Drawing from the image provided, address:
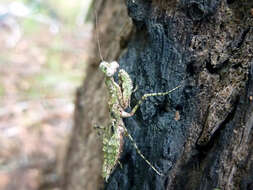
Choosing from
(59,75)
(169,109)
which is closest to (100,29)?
(169,109)

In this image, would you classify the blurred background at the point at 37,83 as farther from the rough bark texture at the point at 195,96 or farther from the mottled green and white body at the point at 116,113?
the rough bark texture at the point at 195,96

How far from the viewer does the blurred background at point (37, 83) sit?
656 centimetres

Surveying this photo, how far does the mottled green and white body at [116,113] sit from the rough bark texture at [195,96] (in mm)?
114

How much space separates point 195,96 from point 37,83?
7.31m

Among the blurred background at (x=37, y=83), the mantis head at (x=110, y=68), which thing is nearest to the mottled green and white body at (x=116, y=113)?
the mantis head at (x=110, y=68)

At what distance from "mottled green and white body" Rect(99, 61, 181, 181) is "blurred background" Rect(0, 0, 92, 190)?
280 cm

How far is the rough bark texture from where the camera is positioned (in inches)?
88.5

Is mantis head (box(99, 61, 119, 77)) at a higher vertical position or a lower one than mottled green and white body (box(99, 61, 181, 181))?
higher

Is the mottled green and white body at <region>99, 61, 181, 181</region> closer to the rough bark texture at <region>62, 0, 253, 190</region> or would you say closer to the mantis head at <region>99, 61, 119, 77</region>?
the mantis head at <region>99, 61, 119, 77</region>

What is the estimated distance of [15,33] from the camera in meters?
11.1

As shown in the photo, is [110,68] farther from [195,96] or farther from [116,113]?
[195,96]

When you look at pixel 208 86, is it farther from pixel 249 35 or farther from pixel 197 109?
pixel 249 35

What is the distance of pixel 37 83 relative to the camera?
29.4 feet

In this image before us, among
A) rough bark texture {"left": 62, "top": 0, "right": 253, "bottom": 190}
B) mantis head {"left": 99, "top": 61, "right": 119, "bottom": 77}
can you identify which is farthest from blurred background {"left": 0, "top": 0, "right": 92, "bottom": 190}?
rough bark texture {"left": 62, "top": 0, "right": 253, "bottom": 190}
